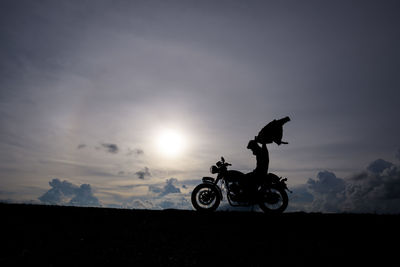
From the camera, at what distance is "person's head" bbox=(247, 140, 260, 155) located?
9.45 metres

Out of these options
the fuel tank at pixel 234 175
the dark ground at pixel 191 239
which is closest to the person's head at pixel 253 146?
the fuel tank at pixel 234 175

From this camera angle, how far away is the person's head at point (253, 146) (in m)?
9.45

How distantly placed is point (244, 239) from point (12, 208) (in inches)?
258

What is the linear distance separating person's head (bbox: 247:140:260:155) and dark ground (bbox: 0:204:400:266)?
8.81 feet

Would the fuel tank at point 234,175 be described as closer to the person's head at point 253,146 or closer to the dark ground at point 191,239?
the person's head at point 253,146

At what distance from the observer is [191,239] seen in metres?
5.27

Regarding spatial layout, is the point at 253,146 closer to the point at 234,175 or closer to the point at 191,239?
the point at 234,175

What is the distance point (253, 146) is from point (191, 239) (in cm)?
496

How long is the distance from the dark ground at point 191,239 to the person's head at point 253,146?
8.81 ft

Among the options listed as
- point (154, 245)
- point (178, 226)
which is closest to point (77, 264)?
point (154, 245)

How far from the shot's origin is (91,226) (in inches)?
236

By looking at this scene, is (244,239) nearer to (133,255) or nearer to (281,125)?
(133,255)

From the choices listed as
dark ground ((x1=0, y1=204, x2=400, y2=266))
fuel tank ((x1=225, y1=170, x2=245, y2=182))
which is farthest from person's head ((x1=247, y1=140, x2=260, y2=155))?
dark ground ((x1=0, y1=204, x2=400, y2=266))

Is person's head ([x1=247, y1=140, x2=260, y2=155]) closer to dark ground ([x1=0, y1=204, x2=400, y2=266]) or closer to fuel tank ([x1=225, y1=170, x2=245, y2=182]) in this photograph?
fuel tank ([x1=225, y1=170, x2=245, y2=182])
